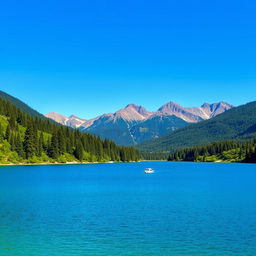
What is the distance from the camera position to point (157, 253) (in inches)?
Answer: 1596

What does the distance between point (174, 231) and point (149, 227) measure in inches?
163

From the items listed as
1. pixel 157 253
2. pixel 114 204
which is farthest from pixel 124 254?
pixel 114 204

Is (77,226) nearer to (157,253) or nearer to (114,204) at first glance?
(157,253)

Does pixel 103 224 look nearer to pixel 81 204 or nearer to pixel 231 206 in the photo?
pixel 81 204

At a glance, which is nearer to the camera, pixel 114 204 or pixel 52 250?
pixel 52 250

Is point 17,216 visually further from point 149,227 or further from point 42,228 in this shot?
point 149,227

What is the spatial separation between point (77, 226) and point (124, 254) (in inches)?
601

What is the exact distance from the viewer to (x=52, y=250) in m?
41.7

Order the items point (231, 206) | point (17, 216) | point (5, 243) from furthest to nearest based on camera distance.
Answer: point (231, 206) < point (17, 216) < point (5, 243)

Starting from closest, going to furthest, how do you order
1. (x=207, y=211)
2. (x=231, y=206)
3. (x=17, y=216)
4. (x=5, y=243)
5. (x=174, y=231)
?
1. (x=5, y=243)
2. (x=174, y=231)
3. (x=17, y=216)
4. (x=207, y=211)
5. (x=231, y=206)

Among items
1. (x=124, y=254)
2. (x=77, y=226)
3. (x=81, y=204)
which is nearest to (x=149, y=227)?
(x=77, y=226)

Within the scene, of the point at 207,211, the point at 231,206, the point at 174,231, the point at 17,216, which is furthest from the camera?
the point at 231,206

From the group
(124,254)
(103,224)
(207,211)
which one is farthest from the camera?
(207,211)

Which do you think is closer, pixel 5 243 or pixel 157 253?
pixel 157 253
